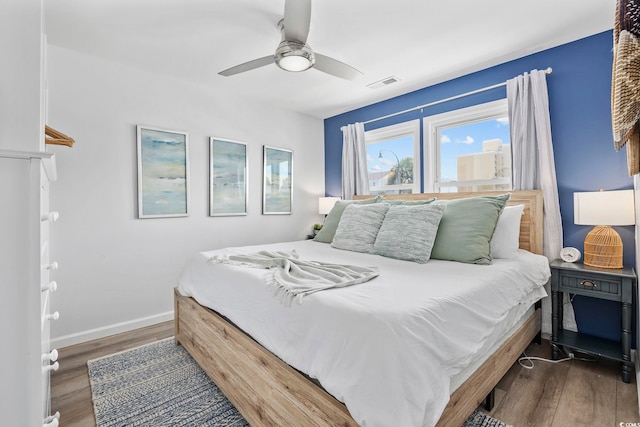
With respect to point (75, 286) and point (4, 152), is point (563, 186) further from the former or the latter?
point (75, 286)

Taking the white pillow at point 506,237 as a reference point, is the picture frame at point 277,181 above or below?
above

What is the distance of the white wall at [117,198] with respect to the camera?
258cm

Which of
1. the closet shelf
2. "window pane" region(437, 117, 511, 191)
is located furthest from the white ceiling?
A: the closet shelf

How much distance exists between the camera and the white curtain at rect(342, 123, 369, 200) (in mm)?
4055

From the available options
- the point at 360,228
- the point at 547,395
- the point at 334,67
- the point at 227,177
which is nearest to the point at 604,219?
the point at 547,395

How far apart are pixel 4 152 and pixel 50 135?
1296 millimetres

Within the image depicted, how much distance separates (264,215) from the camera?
3.92 meters

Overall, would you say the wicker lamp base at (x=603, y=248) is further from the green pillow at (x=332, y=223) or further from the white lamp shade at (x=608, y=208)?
the green pillow at (x=332, y=223)

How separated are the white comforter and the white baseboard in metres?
1.55

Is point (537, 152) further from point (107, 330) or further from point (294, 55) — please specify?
point (107, 330)

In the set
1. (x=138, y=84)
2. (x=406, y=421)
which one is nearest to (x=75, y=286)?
(x=138, y=84)

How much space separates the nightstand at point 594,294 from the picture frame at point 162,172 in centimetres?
332

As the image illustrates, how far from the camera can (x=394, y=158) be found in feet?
12.9

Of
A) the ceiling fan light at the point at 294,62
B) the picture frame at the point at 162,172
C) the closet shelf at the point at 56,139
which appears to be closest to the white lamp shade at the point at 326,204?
the picture frame at the point at 162,172
